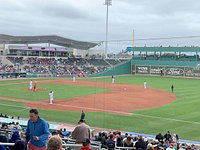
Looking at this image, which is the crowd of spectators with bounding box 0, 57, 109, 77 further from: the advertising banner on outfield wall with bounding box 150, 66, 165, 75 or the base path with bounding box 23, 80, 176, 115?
the base path with bounding box 23, 80, 176, 115

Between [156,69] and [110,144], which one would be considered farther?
[156,69]

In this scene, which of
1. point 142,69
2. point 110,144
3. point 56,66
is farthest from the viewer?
point 56,66

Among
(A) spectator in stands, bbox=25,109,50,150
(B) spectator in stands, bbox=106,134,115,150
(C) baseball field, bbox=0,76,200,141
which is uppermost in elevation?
(A) spectator in stands, bbox=25,109,50,150

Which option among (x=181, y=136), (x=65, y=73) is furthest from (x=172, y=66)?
(x=181, y=136)

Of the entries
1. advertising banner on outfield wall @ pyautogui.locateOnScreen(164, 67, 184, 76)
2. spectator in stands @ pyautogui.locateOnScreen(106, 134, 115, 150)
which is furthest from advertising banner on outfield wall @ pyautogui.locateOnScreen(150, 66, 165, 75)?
spectator in stands @ pyautogui.locateOnScreen(106, 134, 115, 150)

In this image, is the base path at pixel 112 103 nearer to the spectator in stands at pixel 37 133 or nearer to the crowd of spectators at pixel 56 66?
the spectator in stands at pixel 37 133

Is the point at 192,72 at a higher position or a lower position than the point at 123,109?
higher

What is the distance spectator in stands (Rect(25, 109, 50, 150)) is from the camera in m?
5.94

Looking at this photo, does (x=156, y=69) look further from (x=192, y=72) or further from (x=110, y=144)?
(x=110, y=144)

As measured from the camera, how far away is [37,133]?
20.0ft

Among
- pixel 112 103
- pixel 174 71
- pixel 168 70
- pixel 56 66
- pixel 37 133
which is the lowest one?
pixel 112 103

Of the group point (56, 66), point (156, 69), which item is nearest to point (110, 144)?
point (156, 69)

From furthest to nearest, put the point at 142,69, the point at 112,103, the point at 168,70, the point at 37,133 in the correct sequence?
1. the point at 142,69
2. the point at 168,70
3. the point at 112,103
4. the point at 37,133

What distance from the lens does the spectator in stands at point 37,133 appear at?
594 cm
